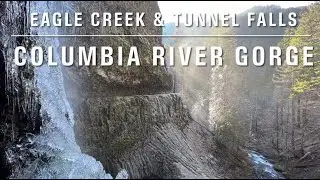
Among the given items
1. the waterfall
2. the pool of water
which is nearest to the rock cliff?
the waterfall

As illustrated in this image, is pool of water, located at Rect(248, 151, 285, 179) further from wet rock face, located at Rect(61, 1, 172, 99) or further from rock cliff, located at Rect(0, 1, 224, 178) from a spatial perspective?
wet rock face, located at Rect(61, 1, 172, 99)

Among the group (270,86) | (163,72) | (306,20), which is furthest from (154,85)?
(270,86)

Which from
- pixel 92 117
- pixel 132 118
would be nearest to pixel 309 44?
pixel 132 118

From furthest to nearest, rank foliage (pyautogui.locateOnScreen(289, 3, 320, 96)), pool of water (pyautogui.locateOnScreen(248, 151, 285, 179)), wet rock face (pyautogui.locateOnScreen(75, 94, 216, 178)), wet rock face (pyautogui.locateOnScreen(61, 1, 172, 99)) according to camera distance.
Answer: foliage (pyautogui.locateOnScreen(289, 3, 320, 96)) < wet rock face (pyautogui.locateOnScreen(61, 1, 172, 99)) < pool of water (pyautogui.locateOnScreen(248, 151, 285, 179)) < wet rock face (pyautogui.locateOnScreen(75, 94, 216, 178))

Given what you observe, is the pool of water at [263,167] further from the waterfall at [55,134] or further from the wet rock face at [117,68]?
the waterfall at [55,134]

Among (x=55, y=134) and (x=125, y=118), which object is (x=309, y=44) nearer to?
(x=125, y=118)

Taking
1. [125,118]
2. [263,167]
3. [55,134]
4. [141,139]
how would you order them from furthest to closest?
[263,167], [125,118], [141,139], [55,134]
